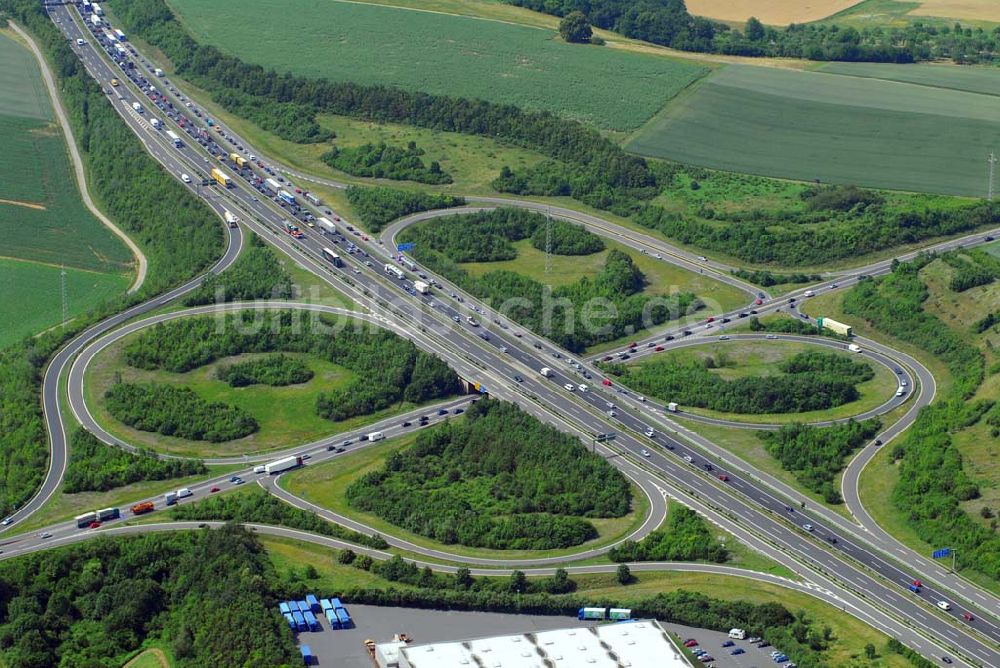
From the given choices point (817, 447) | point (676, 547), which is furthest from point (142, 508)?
point (817, 447)

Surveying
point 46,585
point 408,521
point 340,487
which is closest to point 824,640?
point 408,521

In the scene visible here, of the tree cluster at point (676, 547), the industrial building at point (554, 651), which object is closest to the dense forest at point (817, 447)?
the tree cluster at point (676, 547)

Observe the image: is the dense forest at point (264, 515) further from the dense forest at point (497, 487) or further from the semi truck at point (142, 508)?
the dense forest at point (497, 487)

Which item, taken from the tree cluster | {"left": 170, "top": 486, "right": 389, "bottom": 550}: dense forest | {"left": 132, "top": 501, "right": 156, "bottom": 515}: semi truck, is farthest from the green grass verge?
{"left": 132, "top": 501, "right": 156, "bottom": 515}: semi truck

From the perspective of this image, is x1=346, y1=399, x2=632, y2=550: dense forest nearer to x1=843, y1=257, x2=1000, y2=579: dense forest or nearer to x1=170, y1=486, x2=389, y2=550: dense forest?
x1=170, y1=486, x2=389, y2=550: dense forest

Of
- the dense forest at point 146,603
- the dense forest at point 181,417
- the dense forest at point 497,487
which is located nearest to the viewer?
the dense forest at point 146,603
